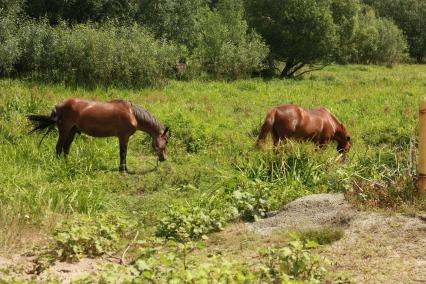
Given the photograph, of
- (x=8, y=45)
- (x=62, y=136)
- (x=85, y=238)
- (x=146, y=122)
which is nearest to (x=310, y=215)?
(x=85, y=238)

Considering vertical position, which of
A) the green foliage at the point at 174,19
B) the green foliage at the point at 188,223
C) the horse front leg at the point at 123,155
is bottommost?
the horse front leg at the point at 123,155

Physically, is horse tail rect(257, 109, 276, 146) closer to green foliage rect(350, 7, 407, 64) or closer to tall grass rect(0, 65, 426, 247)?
tall grass rect(0, 65, 426, 247)

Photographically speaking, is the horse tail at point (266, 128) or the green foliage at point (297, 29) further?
the green foliage at point (297, 29)

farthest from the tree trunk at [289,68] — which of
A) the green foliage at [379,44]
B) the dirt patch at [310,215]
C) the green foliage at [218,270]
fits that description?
the green foliage at [218,270]

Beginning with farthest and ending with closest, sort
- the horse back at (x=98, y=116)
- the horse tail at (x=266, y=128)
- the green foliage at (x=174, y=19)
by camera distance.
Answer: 1. the green foliage at (x=174, y=19)
2. the horse back at (x=98, y=116)
3. the horse tail at (x=266, y=128)

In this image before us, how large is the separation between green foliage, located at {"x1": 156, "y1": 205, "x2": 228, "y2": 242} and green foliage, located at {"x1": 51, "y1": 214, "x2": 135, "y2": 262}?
51 centimetres

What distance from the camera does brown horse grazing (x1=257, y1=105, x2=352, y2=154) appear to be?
9164mm

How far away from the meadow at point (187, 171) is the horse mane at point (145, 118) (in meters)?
0.75

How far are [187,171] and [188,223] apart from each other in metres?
3.88

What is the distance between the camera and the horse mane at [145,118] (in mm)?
10091

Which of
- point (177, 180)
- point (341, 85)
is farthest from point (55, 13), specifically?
point (177, 180)

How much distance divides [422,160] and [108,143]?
6.91 metres

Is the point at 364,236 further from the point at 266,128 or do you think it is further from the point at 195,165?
the point at 195,165

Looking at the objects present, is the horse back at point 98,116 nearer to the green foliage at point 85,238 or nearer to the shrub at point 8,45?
the green foliage at point 85,238
